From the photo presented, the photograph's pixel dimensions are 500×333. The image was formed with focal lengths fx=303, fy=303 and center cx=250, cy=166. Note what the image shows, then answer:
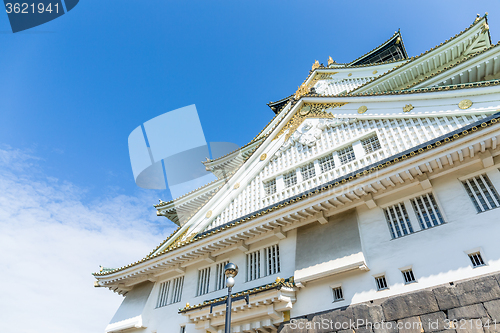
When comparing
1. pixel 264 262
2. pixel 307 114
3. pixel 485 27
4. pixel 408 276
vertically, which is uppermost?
pixel 485 27

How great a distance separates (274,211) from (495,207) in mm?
6669

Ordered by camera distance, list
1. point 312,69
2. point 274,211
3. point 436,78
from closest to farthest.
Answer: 1. point 274,211
2. point 436,78
3. point 312,69

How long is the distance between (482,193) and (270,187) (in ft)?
27.4

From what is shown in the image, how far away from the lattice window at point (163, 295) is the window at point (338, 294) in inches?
329

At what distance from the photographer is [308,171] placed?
13977mm

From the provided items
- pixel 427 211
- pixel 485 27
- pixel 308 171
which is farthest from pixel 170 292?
pixel 485 27

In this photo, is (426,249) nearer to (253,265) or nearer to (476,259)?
(476,259)

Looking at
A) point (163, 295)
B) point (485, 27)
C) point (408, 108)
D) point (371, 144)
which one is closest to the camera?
point (408, 108)

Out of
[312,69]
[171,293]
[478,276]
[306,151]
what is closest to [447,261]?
[478,276]

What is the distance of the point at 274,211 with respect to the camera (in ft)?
37.4

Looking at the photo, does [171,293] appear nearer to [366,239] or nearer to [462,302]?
[366,239]

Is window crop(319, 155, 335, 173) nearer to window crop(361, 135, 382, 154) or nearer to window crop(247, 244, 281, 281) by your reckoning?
window crop(361, 135, 382, 154)

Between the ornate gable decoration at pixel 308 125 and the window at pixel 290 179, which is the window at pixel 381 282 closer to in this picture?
the window at pixel 290 179

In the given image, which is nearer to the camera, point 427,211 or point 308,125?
point 427,211
